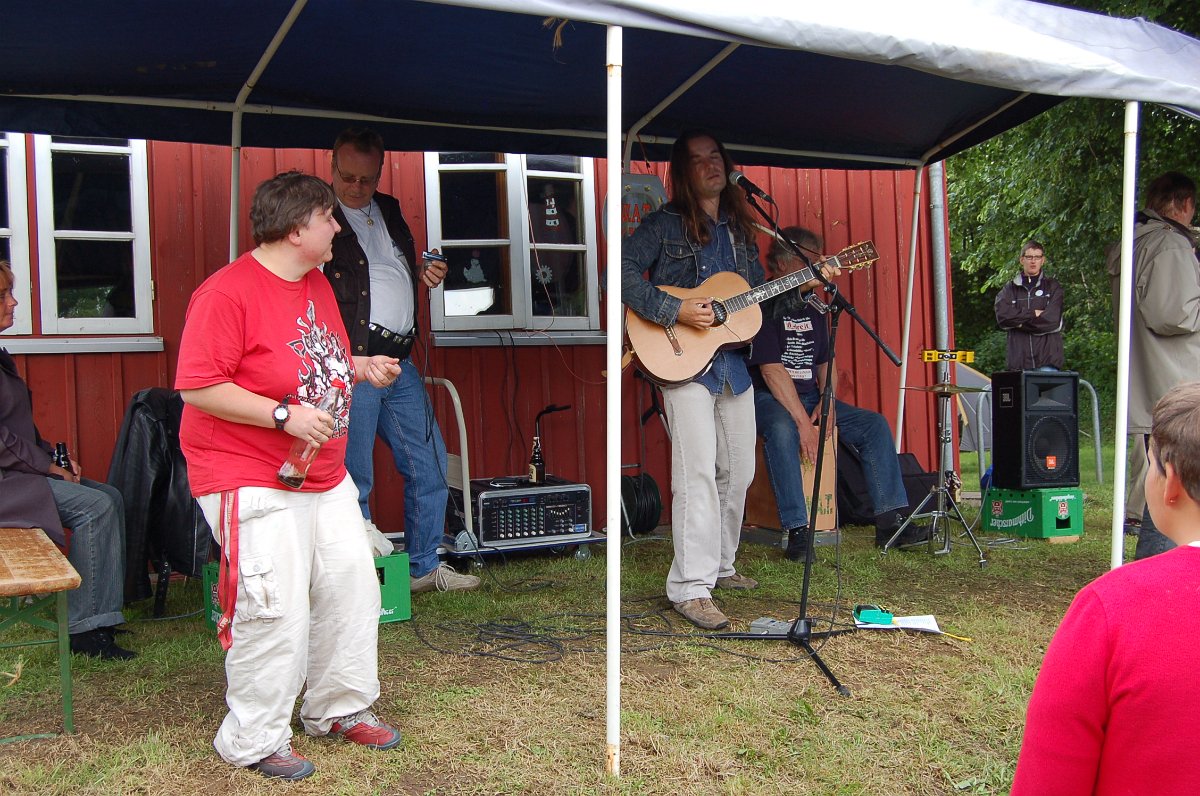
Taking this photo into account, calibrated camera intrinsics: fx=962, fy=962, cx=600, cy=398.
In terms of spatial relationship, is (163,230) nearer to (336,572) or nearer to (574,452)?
(574,452)

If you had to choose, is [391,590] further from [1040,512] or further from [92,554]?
[1040,512]

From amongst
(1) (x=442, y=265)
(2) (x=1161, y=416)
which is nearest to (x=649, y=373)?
(1) (x=442, y=265)

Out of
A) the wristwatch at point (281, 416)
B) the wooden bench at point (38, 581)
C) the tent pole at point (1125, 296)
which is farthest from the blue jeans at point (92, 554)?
the tent pole at point (1125, 296)

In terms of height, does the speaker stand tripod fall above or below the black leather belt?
below

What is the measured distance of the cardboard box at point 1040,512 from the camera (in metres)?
5.96

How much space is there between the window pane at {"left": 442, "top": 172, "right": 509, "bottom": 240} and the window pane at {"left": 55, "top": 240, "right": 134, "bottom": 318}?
179 cm

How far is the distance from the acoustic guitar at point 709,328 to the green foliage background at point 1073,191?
2.89m

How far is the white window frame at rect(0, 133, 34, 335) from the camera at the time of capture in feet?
16.2

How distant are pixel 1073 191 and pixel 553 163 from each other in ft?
23.3

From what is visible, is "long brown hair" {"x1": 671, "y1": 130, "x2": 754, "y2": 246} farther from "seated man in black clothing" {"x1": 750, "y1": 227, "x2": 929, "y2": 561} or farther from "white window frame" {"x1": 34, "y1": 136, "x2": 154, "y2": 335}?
"white window frame" {"x1": 34, "y1": 136, "x2": 154, "y2": 335}

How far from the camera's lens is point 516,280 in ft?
19.5

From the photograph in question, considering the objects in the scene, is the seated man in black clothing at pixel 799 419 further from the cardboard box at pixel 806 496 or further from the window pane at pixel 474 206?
the window pane at pixel 474 206

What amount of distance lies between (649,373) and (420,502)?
4.32 feet

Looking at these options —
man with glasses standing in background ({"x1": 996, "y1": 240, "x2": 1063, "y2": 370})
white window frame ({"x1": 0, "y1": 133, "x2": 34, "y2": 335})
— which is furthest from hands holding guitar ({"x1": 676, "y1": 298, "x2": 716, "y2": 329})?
man with glasses standing in background ({"x1": 996, "y1": 240, "x2": 1063, "y2": 370})
